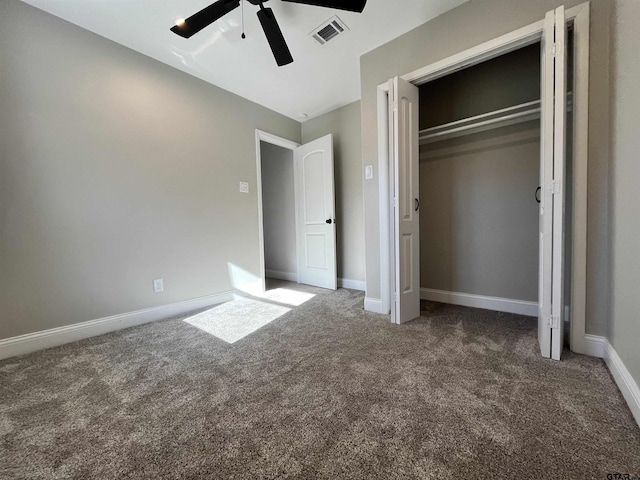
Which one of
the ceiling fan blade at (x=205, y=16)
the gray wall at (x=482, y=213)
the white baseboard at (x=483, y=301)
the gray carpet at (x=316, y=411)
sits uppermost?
the ceiling fan blade at (x=205, y=16)

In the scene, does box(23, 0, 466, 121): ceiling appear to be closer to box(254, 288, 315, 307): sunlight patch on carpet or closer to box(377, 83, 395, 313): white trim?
box(377, 83, 395, 313): white trim

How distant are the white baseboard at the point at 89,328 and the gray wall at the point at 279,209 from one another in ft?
5.41

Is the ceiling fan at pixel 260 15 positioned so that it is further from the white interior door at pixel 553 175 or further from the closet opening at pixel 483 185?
the closet opening at pixel 483 185

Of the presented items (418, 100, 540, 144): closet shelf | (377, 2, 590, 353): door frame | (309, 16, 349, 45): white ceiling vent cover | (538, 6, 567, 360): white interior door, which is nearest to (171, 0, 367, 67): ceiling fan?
(309, 16, 349, 45): white ceiling vent cover

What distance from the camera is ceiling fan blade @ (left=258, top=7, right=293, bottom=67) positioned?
176 cm

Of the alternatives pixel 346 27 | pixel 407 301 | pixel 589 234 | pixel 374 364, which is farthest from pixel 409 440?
pixel 346 27

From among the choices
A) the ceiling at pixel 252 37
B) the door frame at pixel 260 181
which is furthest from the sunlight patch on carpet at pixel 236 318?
the ceiling at pixel 252 37

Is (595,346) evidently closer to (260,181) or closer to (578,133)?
(578,133)

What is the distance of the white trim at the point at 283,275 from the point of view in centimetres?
416

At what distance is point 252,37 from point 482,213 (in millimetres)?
2691

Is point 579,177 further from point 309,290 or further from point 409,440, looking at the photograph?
point 309,290

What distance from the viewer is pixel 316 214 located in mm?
3680

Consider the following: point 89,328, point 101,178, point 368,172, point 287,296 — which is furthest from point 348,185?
point 89,328

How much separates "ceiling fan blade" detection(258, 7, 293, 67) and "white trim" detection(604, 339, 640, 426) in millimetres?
2816
